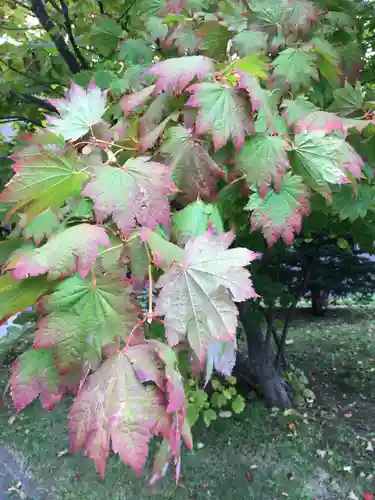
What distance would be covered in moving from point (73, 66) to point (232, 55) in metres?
2.03

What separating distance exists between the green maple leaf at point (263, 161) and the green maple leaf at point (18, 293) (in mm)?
528

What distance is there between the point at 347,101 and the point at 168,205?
0.88 m

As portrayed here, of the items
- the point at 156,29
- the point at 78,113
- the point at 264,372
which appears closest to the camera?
the point at 78,113

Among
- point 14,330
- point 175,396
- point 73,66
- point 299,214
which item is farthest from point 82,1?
point 175,396

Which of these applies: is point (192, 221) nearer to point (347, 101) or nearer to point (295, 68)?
point (295, 68)

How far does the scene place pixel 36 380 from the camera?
32.9 inches

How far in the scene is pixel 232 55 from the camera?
142 centimetres

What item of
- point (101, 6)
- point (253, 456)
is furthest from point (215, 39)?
point (253, 456)

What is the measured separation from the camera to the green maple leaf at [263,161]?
1.06 meters

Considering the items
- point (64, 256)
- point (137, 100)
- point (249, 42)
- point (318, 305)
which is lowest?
point (318, 305)

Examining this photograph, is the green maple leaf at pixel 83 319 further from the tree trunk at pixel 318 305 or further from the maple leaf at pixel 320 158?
the tree trunk at pixel 318 305

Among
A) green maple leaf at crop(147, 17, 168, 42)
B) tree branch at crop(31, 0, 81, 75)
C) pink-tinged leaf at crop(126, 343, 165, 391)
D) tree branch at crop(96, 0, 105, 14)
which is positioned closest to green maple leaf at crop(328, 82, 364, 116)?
green maple leaf at crop(147, 17, 168, 42)

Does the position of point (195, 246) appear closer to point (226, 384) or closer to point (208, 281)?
point (208, 281)

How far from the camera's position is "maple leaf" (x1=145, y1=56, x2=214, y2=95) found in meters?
1.07
